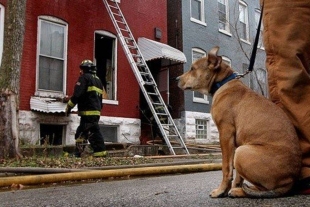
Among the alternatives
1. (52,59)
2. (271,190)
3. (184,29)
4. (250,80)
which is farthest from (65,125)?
(250,80)

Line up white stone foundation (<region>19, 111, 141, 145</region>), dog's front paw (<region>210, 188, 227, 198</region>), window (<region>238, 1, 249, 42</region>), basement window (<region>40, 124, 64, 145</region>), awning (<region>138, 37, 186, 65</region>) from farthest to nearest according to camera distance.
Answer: window (<region>238, 1, 249, 42</region>)
awning (<region>138, 37, 186, 65</region>)
basement window (<region>40, 124, 64, 145</region>)
white stone foundation (<region>19, 111, 141, 145</region>)
dog's front paw (<region>210, 188, 227, 198</region>)

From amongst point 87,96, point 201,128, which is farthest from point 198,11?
point 87,96

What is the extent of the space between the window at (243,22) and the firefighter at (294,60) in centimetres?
1898

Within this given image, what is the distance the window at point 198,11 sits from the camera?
59.2ft

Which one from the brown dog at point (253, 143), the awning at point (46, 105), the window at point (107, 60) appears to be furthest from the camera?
the window at point (107, 60)

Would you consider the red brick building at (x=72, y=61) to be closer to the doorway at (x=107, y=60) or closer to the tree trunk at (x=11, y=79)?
the doorway at (x=107, y=60)

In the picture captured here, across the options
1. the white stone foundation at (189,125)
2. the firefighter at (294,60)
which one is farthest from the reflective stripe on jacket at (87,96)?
the white stone foundation at (189,125)

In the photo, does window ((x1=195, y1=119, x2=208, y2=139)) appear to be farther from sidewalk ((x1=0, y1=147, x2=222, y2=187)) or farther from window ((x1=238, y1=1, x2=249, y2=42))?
sidewalk ((x1=0, y1=147, x2=222, y2=187))

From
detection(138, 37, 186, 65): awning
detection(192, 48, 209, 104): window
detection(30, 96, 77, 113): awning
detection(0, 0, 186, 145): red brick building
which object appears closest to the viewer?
detection(30, 96, 77, 113): awning

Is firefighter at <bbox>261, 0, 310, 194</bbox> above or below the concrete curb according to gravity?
above

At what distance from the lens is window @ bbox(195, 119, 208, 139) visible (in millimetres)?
17062

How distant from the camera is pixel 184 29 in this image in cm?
1712

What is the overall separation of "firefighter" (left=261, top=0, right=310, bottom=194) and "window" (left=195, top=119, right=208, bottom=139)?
45.9 feet

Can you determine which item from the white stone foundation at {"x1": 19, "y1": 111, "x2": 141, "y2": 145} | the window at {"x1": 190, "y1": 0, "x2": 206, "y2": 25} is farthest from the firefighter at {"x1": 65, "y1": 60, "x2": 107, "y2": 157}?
the window at {"x1": 190, "y1": 0, "x2": 206, "y2": 25}
